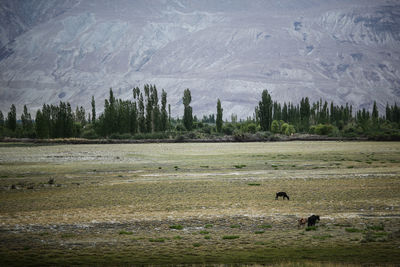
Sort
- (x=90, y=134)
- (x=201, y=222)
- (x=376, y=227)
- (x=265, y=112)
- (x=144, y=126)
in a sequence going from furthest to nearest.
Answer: (x=265, y=112)
(x=144, y=126)
(x=90, y=134)
(x=201, y=222)
(x=376, y=227)

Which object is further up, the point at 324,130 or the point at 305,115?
the point at 305,115

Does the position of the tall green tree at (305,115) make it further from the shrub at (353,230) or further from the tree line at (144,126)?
the shrub at (353,230)

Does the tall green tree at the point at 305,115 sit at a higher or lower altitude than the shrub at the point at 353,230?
higher

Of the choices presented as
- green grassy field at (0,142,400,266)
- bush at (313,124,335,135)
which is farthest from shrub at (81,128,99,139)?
green grassy field at (0,142,400,266)

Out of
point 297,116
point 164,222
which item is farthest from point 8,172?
point 297,116

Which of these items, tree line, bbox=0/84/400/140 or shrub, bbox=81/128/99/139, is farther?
shrub, bbox=81/128/99/139

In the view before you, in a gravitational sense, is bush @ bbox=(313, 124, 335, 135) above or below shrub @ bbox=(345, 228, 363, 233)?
above

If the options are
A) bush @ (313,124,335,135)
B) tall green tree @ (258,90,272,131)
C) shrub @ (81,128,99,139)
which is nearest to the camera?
shrub @ (81,128,99,139)

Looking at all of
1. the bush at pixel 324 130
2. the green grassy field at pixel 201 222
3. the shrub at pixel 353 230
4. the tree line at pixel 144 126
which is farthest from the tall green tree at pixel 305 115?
the shrub at pixel 353 230

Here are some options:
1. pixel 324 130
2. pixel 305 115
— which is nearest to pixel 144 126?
pixel 324 130

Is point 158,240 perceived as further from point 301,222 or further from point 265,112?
point 265,112

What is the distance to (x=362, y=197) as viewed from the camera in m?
23.0

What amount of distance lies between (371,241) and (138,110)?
125464 mm

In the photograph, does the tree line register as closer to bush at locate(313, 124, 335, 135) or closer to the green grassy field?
bush at locate(313, 124, 335, 135)
